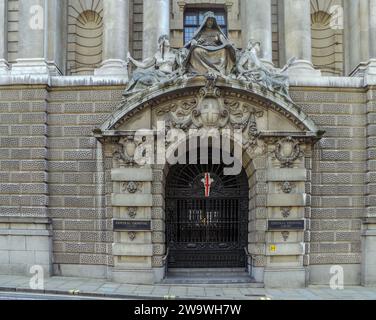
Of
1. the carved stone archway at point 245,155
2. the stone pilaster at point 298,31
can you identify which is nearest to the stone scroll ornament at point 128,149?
the carved stone archway at point 245,155

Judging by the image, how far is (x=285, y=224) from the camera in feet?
58.7

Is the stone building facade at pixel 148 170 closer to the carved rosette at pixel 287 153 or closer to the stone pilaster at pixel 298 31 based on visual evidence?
the carved rosette at pixel 287 153

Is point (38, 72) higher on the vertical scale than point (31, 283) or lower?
higher

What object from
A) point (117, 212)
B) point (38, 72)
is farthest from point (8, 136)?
point (117, 212)

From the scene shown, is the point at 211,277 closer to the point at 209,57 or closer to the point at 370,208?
the point at 370,208

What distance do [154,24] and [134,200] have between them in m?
7.63

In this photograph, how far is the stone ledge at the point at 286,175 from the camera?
59.0 ft

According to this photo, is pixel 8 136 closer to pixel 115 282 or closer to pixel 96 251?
pixel 96 251

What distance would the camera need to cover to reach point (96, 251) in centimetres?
1845

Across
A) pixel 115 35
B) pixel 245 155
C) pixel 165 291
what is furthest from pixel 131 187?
pixel 115 35

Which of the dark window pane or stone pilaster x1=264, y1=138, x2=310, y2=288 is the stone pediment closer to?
stone pilaster x1=264, y1=138, x2=310, y2=288

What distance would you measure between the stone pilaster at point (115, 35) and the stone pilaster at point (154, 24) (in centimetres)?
84

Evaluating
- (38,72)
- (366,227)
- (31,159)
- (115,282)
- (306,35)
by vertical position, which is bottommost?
(115,282)

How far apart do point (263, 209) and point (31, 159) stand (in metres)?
8.76
